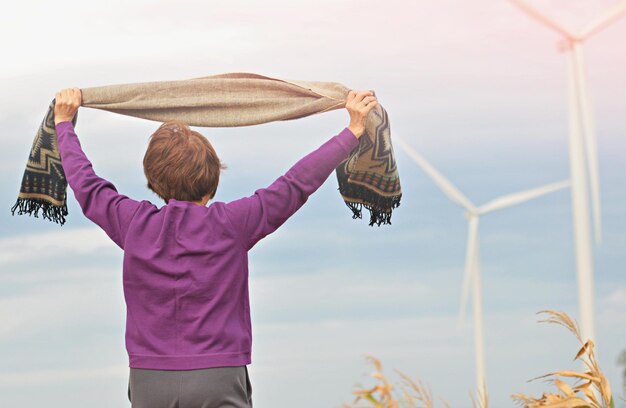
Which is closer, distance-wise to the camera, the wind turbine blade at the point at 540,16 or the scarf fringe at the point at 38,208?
the scarf fringe at the point at 38,208

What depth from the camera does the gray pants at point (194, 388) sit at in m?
4.97

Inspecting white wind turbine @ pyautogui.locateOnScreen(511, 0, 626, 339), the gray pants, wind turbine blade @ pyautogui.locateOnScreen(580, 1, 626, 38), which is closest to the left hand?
the gray pants

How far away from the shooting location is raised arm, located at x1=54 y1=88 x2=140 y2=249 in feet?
17.7

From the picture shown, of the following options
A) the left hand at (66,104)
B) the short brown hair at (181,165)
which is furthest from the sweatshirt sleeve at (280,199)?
the left hand at (66,104)

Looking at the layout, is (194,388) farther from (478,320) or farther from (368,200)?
(478,320)

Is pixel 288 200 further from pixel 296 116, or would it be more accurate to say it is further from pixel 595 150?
pixel 595 150

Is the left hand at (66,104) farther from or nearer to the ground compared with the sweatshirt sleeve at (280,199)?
farther from the ground

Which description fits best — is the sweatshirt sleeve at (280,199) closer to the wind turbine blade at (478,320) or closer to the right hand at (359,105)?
the right hand at (359,105)

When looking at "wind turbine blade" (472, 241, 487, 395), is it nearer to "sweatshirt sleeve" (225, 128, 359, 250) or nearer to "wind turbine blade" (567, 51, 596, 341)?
"wind turbine blade" (567, 51, 596, 341)

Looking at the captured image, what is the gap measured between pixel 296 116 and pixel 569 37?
12383 millimetres

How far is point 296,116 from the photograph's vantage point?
6.79m

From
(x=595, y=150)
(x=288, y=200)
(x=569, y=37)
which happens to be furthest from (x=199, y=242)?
(x=569, y=37)

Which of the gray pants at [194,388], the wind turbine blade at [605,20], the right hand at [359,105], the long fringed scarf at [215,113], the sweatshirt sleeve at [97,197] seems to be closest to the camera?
the gray pants at [194,388]

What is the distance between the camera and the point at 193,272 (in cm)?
509
